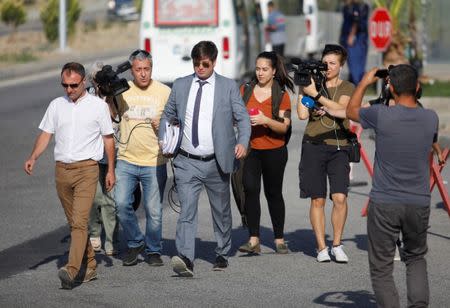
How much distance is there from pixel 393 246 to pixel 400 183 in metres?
0.40

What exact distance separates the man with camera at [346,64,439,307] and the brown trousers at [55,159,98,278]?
2.57 m

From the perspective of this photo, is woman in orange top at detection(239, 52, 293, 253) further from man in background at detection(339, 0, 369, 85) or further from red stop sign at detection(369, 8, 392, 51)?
man in background at detection(339, 0, 369, 85)

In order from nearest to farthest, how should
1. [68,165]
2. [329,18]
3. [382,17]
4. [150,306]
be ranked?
[150,306] → [68,165] → [382,17] → [329,18]

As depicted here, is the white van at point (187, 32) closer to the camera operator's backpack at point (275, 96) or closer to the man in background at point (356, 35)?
the man in background at point (356, 35)

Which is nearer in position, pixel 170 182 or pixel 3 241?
pixel 3 241

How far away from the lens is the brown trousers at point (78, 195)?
9469 mm

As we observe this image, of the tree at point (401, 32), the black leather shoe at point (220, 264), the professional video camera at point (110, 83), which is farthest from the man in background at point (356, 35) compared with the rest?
the black leather shoe at point (220, 264)

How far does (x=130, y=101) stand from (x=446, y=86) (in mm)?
15753

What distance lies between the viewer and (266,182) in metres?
10.9

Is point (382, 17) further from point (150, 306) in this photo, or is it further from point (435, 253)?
point (150, 306)

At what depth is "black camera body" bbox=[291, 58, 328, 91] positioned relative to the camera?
9984 mm

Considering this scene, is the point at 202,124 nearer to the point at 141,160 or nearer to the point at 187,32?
the point at 141,160

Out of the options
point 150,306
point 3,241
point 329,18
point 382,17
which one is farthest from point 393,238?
point 329,18

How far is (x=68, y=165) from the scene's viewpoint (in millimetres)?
9547
